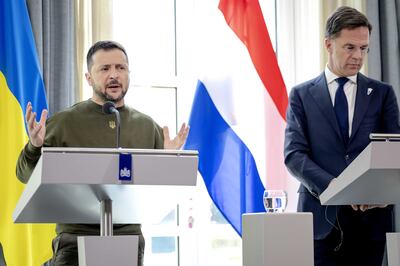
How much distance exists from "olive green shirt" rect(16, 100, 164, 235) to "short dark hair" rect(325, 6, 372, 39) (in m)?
0.88

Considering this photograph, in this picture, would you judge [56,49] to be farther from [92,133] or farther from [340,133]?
[340,133]

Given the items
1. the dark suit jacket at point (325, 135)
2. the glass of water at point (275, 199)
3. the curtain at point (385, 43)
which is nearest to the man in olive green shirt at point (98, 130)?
the glass of water at point (275, 199)

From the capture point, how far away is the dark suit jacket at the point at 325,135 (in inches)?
111

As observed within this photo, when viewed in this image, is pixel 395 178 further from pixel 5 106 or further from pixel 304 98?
pixel 5 106

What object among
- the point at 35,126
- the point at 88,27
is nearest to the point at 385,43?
the point at 88,27

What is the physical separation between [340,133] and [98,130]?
1002mm

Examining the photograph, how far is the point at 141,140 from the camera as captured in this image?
291 cm

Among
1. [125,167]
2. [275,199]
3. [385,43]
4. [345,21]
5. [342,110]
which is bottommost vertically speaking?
[275,199]

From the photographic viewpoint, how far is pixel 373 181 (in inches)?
83.5

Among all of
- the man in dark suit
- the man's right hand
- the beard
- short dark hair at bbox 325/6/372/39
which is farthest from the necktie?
the man's right hand

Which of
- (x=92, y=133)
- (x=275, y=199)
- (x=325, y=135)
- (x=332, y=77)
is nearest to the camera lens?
(x=275, y=199)

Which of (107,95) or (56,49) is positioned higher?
(56,49)

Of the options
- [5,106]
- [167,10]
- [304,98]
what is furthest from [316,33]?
[5,106]

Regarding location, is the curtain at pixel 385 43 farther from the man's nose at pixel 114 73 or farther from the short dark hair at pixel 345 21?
the man's nose at pixel 114 73
